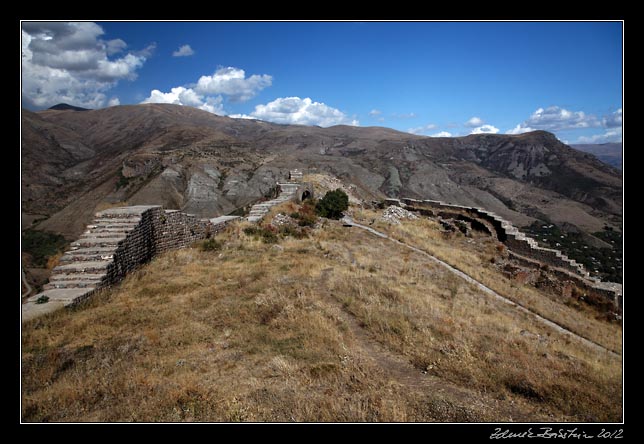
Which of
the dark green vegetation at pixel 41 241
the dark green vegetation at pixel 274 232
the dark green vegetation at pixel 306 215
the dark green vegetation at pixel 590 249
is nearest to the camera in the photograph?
the dark green vegetation at pixel 274 232

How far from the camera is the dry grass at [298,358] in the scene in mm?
4523

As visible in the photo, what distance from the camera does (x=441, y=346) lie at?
20.9 feet

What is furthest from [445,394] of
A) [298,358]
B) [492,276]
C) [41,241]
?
[41,241]

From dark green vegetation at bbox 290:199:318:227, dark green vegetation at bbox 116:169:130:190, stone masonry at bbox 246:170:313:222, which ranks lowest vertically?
dark green vegetation at bbox 290:199:318:227

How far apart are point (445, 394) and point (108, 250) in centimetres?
799

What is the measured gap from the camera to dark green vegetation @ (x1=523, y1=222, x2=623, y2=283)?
40388 mm

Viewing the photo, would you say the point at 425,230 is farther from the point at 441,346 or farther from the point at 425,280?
the point at 441,346

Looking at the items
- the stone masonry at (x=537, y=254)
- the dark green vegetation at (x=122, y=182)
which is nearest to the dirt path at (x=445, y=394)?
the stone masonry at (x=537, y=254)

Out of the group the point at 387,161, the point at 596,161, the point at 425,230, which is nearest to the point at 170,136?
the point at 387,161

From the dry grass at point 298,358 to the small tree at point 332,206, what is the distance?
1020cm

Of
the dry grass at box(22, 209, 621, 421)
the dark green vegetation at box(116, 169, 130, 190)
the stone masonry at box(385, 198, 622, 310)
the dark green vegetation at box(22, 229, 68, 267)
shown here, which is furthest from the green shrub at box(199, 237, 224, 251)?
the dark green vegetation at box(116, 169, 130, 190)

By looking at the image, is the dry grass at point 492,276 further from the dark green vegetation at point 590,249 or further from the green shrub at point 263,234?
the dark green vegetation at point 590,249

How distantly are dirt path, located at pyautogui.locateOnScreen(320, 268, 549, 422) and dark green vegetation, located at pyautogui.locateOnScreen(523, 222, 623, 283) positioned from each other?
101 ft

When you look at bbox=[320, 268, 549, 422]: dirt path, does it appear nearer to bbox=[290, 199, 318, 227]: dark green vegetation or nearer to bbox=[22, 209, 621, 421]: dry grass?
bbox=[22, 209, 621, 421]: dry grass
